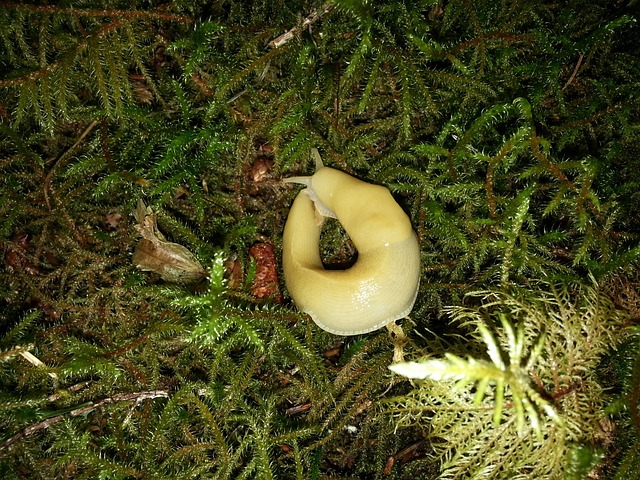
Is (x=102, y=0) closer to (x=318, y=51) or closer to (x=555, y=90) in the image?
(x=318, y=51)

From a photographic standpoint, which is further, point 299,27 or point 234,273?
point 234,273

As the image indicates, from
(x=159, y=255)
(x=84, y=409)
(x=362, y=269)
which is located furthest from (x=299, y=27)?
(x=84, y=409)

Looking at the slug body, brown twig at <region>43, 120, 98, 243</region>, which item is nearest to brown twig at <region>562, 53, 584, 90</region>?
the slug body

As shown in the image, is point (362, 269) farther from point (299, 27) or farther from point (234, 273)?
point (299, 27)

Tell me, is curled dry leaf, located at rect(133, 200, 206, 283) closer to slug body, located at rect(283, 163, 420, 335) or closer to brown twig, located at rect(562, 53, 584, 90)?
slug body, located at rect(283, 163, 420, 335)

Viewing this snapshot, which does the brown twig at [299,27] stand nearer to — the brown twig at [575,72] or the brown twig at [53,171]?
the brown twig at [53,171]
